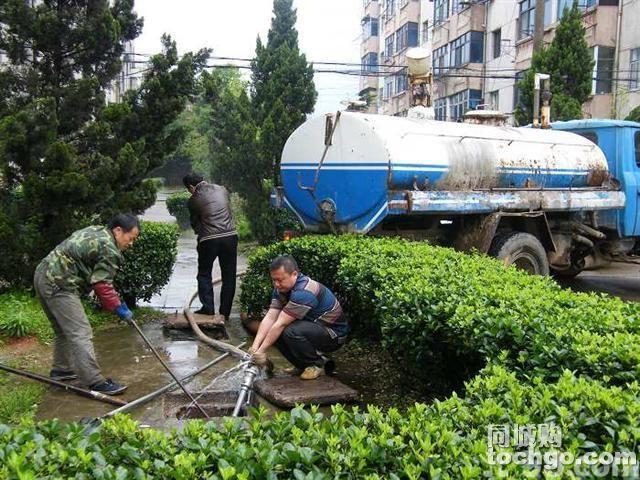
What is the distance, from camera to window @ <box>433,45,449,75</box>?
32.0 m

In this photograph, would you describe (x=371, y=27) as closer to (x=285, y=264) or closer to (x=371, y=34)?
(x=371, y=34)

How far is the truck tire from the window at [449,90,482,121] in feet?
68.9

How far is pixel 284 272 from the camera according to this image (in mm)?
4973

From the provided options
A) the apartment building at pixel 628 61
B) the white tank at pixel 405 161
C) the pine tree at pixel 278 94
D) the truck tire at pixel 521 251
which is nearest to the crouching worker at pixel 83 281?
the white tank at pixel 405 161

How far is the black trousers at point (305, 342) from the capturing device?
16.5ft

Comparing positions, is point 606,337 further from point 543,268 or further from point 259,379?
point 543,268

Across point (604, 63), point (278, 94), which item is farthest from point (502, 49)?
point (278, 94)

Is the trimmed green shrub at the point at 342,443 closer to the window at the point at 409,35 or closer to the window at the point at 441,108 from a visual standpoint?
the window at the point at 441,108

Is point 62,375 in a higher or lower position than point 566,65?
lower

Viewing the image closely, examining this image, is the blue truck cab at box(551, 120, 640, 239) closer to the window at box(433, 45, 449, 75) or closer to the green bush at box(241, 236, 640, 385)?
the green bush at box(241, 236, 640, 385)

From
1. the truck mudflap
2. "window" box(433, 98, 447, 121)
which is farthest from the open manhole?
"window" box(433, 98, 447, 121)

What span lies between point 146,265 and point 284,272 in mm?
2871

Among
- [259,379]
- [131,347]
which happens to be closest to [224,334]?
[131,347]

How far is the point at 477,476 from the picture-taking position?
2.02m
